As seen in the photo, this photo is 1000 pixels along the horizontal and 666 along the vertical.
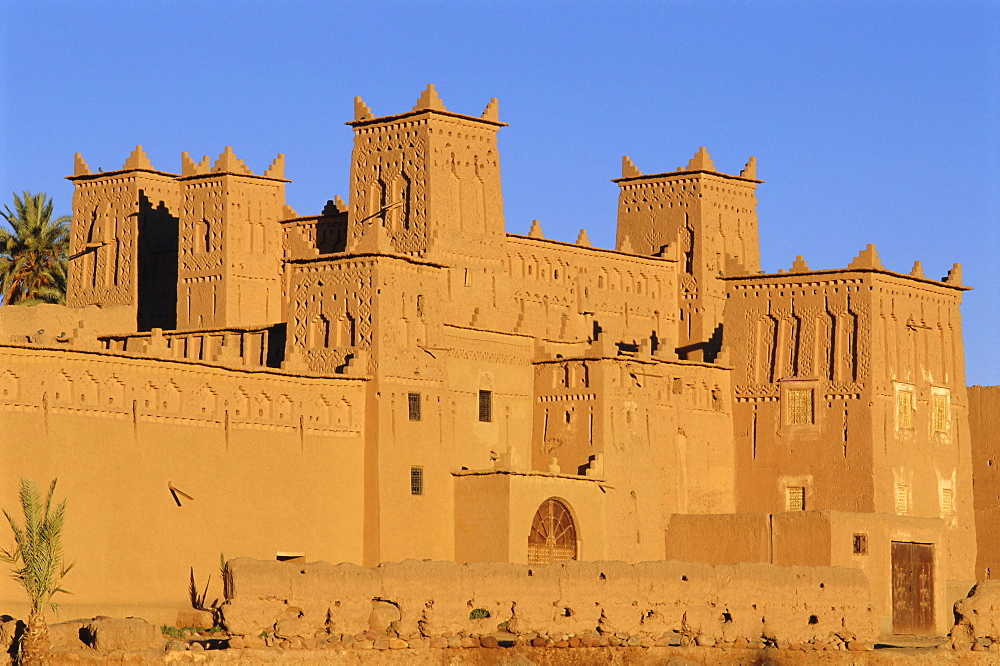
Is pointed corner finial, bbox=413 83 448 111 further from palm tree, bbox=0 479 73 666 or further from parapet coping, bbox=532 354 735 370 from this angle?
palm tree, bbox=0 479 73 666

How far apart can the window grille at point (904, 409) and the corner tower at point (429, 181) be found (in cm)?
1051

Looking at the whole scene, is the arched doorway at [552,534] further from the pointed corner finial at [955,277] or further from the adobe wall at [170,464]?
the pointed corner finial at [955,277]

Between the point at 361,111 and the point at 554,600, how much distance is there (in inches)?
802

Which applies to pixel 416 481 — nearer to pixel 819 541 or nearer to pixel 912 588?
pixel 819 541

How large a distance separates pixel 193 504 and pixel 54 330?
1000cm

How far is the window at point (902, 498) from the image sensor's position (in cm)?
5284

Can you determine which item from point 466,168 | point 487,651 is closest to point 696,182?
point 466,168

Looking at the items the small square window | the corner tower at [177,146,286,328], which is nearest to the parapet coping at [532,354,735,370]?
the small square window

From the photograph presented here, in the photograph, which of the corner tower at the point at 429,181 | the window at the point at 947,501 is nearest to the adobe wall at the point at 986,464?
the window at the point at 947,501

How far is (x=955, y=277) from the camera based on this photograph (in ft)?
183

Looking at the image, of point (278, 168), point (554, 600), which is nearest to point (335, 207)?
point (278, 168)

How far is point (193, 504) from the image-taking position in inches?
1752

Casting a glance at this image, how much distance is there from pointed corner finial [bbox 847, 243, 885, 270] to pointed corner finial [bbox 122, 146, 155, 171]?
19.8 meters

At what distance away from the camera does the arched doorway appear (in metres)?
48.9
